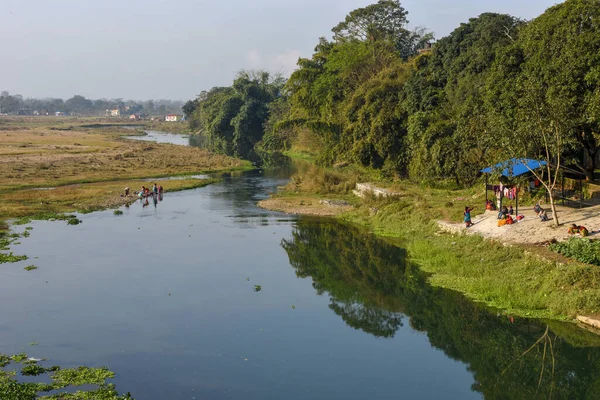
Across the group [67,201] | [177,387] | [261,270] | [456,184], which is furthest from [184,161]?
[177,387]

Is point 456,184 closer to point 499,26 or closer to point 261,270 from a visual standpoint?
point 499,26

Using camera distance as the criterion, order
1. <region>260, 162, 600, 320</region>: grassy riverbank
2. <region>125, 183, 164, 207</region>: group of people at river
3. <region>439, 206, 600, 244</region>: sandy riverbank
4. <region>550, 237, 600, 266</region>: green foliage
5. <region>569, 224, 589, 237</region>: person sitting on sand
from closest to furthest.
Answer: <region>260, 162, 600, 320</region>: grassy riverbank
<region>550, 237, 600, 266</region>: green foliage
<region>569, 224, 589, 237</region>: person sitting on sand
<region>439, 206, 600, 244</region>: sandy riverbank
<region>125, 183, 164, 207</region>: group of people at river

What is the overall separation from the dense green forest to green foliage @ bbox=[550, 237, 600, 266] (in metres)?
4.95

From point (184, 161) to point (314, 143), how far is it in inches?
762

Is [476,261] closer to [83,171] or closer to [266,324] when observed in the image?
[266,324]

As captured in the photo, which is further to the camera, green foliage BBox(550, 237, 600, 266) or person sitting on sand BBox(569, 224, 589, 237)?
person sitting on sand BBox(569, 224, 589, 237)

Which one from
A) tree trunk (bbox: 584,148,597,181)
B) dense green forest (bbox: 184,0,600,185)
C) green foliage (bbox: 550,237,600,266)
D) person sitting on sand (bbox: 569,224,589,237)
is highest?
dense green forest (bbox: 184,0,600,185)

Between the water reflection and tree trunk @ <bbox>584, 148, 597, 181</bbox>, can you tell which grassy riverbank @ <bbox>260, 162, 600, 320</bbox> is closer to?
the water reflection

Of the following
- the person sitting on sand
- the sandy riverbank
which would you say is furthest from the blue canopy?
the person sitting on sand

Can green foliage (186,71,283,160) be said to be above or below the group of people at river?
above

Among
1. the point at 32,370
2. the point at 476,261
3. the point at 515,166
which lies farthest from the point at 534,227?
the point at 32,370

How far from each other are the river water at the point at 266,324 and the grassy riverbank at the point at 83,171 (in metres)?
11.0

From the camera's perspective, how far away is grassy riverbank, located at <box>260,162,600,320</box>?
24.4m

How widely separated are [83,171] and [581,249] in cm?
5657
